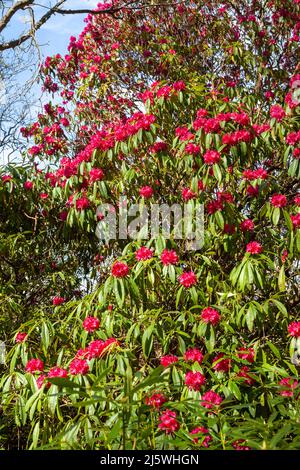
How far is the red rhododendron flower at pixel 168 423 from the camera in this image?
4.33 feet

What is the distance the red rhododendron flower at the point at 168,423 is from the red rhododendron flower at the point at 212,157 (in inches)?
59.5

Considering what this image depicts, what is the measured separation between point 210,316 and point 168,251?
39cm

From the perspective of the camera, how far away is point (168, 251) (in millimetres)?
2393

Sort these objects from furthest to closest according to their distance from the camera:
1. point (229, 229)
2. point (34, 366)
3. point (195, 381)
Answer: point (229, 229) → point (34, 366) → point (195, 381)

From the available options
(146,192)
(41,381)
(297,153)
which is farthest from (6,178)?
(297,153)

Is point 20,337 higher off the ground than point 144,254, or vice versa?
point 144,254

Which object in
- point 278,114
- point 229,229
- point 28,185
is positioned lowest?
point 229,229

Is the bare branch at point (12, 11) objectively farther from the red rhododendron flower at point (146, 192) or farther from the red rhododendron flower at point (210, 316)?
the red rhododendron flower at point (210, 316)

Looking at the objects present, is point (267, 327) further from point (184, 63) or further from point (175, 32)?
point (175, 32)

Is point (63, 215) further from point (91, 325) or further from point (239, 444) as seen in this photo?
point (239, 444)

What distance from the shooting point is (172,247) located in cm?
255

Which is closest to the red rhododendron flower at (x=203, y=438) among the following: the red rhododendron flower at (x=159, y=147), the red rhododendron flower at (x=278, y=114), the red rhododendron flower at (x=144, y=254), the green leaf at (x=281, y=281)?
the red rhododendron flower at (x=144, y=254)

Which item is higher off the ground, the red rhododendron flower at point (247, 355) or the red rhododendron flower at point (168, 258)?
the red rhododendron flower at point (168, 258)
